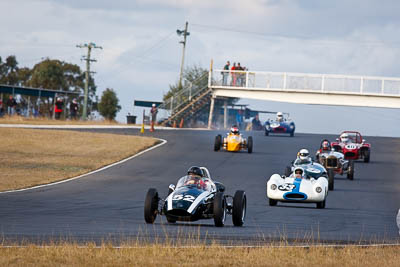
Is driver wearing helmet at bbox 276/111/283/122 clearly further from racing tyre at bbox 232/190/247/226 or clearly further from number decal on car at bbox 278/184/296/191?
racing tyre at bbox 232/190/247/226

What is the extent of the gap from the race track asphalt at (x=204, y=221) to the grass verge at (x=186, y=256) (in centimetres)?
142

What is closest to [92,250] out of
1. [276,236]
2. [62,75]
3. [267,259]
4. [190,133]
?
[267,259]

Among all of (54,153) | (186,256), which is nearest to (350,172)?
(54,153)

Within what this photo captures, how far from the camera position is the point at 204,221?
61.0 ft

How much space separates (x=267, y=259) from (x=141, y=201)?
1243 centimetres

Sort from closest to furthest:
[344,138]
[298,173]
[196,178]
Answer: [196,178] < [298,173] < [344,138]

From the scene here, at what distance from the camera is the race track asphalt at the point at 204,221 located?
14570 millimetres

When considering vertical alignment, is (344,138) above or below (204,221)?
above

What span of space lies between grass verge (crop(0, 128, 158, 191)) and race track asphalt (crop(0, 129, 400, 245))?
4.59 feet

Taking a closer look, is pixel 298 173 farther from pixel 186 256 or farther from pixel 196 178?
pixel 186 256

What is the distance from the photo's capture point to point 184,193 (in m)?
16.8

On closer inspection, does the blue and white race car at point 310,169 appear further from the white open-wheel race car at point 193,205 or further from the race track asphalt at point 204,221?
the white open-wheel race car at point 193,205

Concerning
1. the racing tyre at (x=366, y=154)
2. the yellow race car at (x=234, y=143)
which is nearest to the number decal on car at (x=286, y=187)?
Result: the racing tyre at (x=366, y=154)

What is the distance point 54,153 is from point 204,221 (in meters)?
22.8
